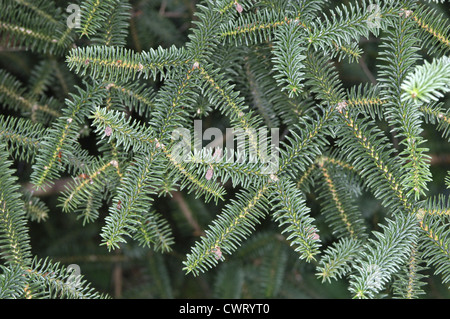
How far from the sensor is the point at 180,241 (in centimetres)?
138

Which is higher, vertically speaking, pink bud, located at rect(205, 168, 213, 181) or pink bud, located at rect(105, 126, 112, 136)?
pink bud, located at rect(105, 126, 112, 136)

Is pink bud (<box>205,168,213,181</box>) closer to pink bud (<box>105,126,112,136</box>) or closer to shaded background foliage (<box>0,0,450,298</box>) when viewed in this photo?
pink bud (<box>105,126,112,136</box>)

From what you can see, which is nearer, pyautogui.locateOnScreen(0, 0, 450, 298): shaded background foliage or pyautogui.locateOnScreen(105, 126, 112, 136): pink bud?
pyautogui.locateOnScreen(105, 126, 112, 136): pink bud

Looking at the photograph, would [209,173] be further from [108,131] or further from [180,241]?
[180,241]

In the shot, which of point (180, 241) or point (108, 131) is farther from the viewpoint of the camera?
point (180, 241)

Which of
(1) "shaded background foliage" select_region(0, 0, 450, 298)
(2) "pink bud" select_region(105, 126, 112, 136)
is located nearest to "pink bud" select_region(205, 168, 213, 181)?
(2) "pink bud" select_region(105, 126, 112, 136)

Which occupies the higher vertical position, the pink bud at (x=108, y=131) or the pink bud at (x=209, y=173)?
the pink bud at (x=108, y=131)

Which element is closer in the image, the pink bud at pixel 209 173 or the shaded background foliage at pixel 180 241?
the pink bud at pixel 209 173

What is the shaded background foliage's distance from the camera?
1221mm

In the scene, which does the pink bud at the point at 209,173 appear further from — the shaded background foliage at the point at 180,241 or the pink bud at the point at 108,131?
the shaded background foliage at the point at 180,241

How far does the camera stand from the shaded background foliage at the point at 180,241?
122 centimetres

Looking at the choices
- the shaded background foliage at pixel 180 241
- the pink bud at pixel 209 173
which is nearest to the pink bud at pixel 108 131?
the pink bud at pixel 209 173

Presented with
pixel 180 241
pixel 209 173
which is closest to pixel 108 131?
pixel 209 173
